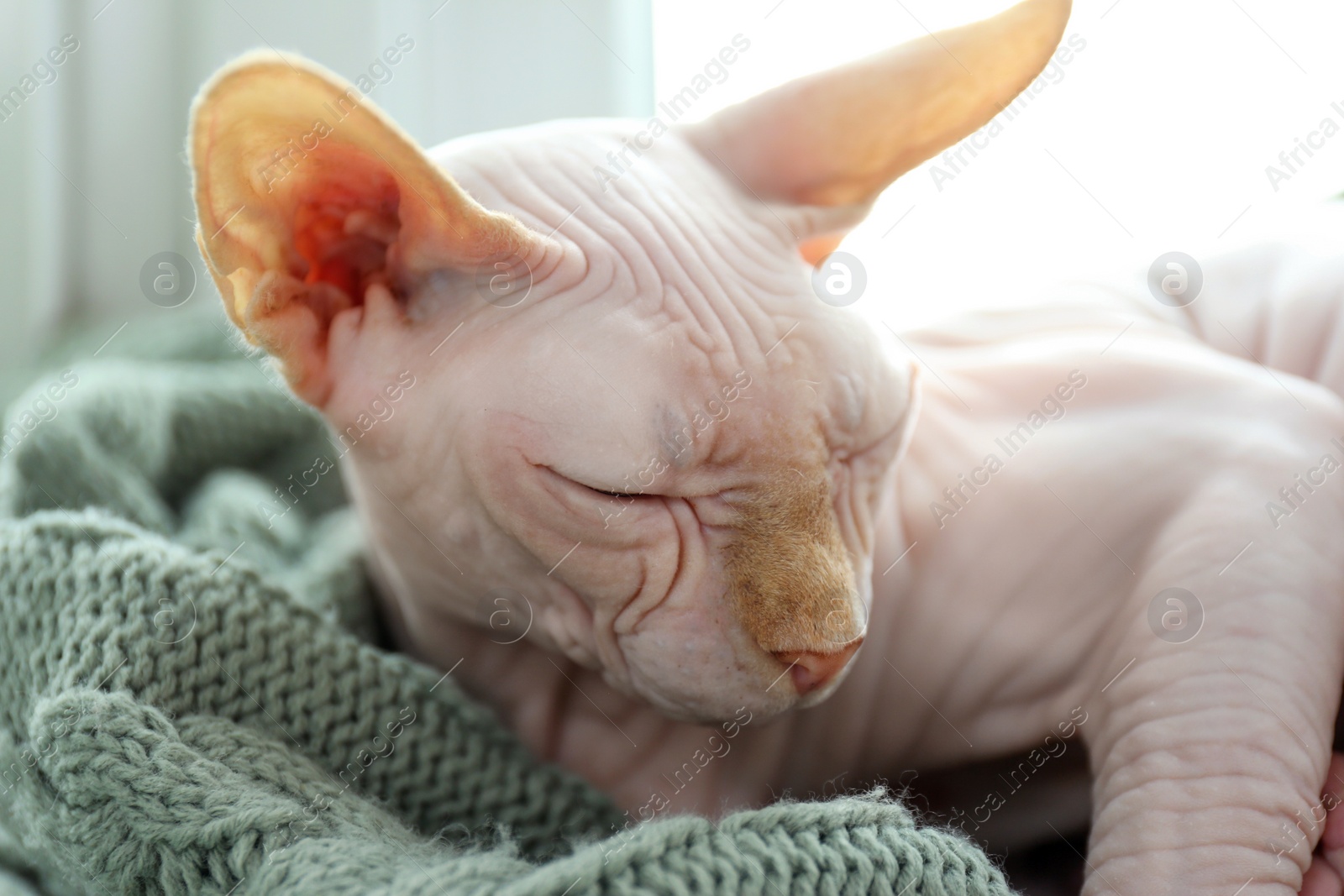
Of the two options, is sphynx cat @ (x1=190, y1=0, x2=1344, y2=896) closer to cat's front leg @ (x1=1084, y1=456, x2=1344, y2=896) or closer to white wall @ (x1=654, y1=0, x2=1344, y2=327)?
cat's front leg @ (x1=1084, y1=456, x2=1344, y2=896)

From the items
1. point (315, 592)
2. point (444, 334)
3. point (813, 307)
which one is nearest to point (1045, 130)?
point (813, 307)

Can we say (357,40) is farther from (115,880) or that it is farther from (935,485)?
(115,880)

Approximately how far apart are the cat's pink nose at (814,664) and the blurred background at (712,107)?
456 millimetres

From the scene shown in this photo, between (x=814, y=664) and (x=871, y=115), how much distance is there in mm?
411

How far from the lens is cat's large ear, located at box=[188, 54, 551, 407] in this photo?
620 mm

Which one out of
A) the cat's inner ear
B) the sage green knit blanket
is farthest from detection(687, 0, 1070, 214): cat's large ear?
the sage green knit blanket

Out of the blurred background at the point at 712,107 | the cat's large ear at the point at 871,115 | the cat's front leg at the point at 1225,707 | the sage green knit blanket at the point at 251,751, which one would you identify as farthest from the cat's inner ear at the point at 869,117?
the sage green knit blanket at the point at 251,751

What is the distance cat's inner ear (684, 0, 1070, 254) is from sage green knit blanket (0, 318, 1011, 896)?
459mm

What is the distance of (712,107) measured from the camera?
1.03 metres

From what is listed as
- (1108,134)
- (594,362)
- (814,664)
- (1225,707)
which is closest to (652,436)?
(594,362)

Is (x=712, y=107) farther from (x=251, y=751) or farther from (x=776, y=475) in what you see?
(x=251, y=751)

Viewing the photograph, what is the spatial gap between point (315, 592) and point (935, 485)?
1.76 feet

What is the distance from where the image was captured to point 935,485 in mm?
952

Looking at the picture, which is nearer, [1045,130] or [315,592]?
[315,592]
